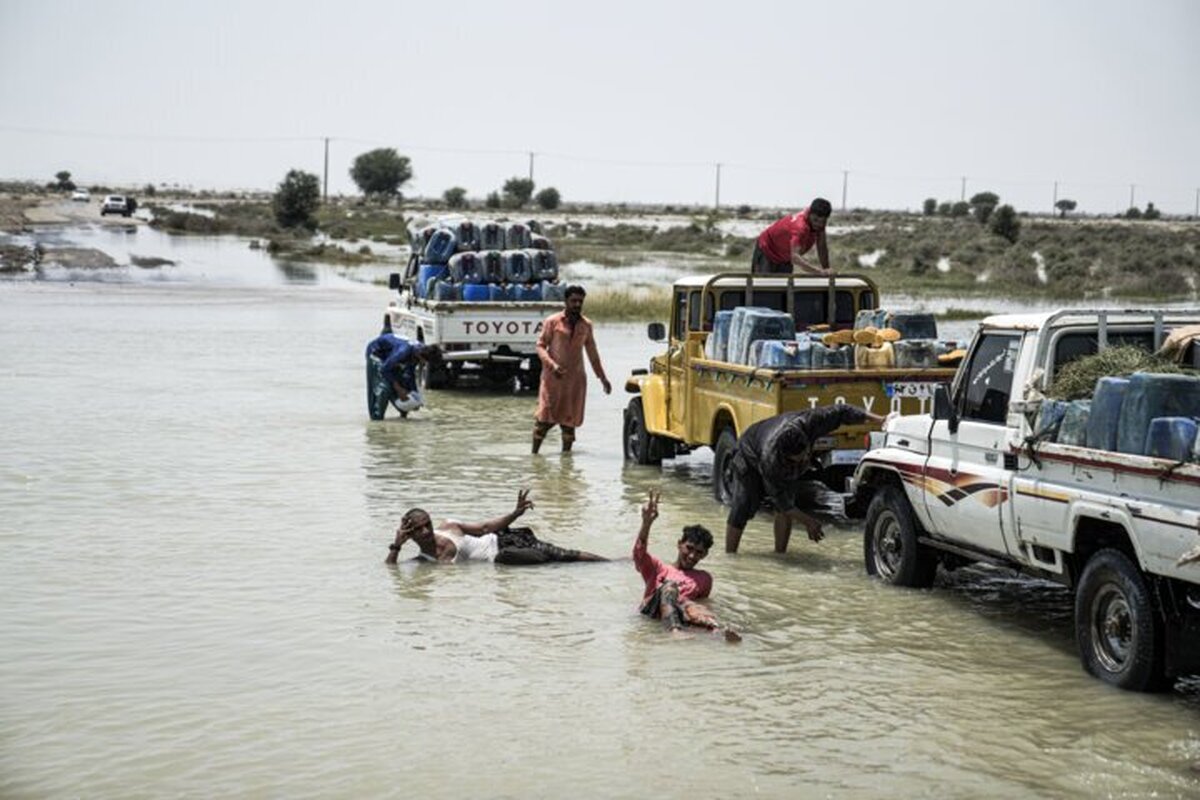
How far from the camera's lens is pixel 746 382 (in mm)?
14211

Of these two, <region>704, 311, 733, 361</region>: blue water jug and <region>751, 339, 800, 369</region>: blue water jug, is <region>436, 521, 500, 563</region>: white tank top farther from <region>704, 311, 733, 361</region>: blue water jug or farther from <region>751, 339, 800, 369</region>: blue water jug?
<region>704, 311, 733, 361</region>: blue water jug

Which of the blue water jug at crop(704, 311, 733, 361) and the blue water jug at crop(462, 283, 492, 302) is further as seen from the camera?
the blue water jug at crop(462, 283, 492, 302)

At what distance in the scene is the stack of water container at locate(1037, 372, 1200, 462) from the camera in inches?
328

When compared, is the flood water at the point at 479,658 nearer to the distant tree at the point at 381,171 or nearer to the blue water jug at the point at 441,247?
the blue water jug at the point at 441,247

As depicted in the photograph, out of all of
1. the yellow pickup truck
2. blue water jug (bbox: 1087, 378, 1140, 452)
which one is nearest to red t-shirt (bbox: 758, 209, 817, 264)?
the yellow pickup truck

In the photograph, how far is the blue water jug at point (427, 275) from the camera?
85.6 ft

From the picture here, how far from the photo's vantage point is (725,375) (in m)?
14.8

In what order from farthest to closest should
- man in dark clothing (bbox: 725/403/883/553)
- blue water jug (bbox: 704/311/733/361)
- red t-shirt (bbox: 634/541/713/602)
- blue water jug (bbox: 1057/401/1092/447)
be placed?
blue water jug (bbox: 704/311/733/361) < man in dark clothing (bbox: 725/403/883/553) < red t-shirt (bbox: 634/541/713/602) < blue water jug (bbox: 1057/401/1092/447)

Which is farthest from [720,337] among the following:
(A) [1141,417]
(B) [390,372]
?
(B) [390,372]

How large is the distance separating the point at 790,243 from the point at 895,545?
521 centimetres

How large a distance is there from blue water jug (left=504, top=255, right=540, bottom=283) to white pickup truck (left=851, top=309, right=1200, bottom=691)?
14.0 meters

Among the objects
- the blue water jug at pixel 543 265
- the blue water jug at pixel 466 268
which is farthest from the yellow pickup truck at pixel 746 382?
the blue water jug at pixel 543 265

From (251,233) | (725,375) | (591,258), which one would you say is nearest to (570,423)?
(725,375)

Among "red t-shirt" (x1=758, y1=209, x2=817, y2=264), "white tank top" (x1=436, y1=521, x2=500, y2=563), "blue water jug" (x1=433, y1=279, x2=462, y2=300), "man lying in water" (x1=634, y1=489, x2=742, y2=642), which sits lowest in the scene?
"white tank top" (x1=436, y1=521, x2=500, y2=563)
